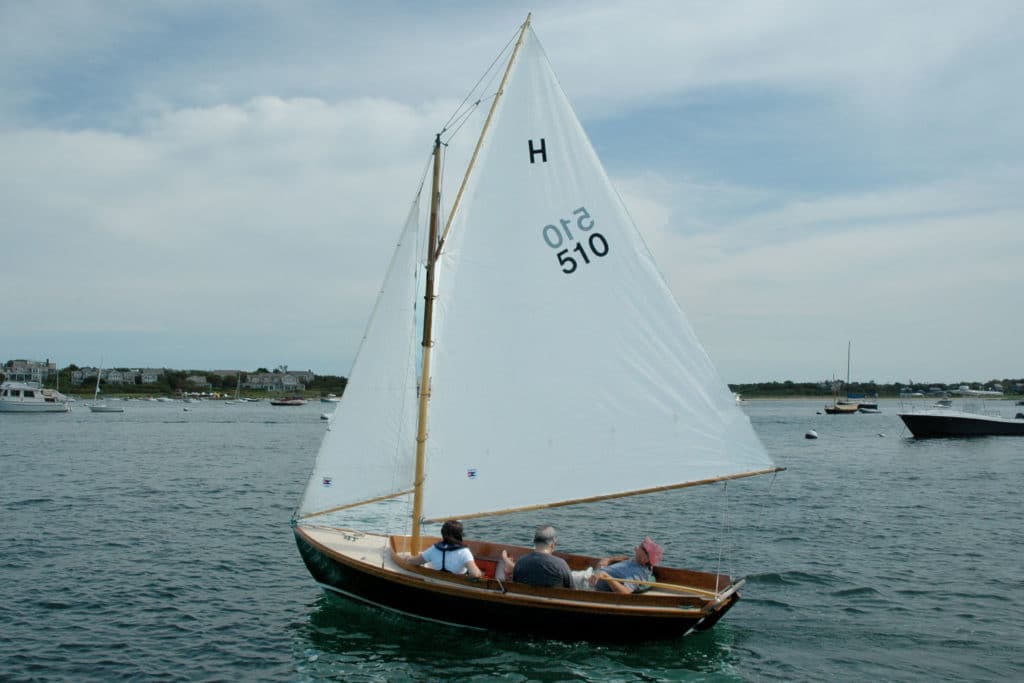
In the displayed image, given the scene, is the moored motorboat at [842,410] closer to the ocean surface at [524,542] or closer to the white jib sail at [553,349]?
the ocean surface at [524,542]

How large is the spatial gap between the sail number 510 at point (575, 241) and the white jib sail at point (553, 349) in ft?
0.06

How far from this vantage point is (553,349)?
49.9 ft

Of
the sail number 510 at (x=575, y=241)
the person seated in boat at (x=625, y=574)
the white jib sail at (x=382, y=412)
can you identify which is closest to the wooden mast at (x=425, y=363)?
the white jib sail at (x=382, y=412)

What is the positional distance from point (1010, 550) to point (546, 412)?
18010mm

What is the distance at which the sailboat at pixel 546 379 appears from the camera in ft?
47.2

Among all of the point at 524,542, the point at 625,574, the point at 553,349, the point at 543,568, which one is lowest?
A: the point at 524,542

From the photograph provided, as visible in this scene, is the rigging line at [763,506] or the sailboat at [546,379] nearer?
the sailboat at [546,379]

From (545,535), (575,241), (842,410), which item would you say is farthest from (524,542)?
(842,410)

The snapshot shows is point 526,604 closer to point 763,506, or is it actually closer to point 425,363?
point 425,363

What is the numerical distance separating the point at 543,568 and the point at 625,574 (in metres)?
1.70

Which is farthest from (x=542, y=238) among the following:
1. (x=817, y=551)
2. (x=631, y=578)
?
(x=817, y=551)

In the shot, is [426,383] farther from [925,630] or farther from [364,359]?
[925,630]

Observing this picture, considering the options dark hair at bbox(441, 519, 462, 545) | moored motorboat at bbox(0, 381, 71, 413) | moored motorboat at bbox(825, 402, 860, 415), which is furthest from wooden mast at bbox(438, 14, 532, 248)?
moored motorboat at bbox(825, 402, 860, 415)

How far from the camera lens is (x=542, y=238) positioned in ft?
49.4
